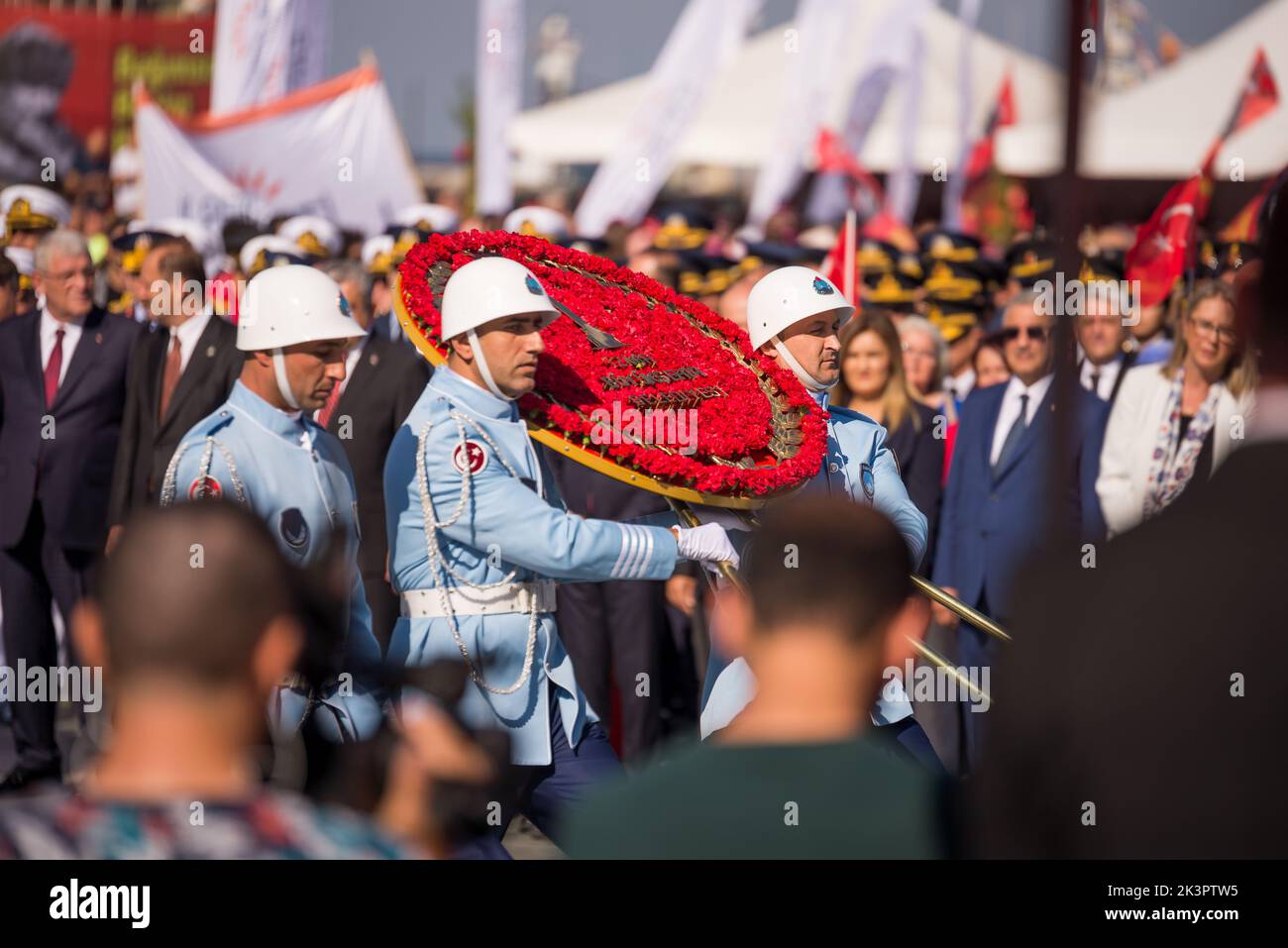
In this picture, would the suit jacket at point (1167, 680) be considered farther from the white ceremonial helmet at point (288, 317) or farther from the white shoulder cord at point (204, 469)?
the white ceremonial helmet at point (288, 317)

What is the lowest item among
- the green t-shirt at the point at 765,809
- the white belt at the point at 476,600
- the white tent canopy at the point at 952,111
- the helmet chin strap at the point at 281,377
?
the green t-shirt at the point at 765,809

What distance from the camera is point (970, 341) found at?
10.7 metres

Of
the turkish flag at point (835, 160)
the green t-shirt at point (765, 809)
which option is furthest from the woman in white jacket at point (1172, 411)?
the turkish flag at point (835, 160)

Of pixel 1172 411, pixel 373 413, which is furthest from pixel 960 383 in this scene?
pixel 373 413

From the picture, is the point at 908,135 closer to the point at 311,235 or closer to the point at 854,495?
the point at 311,235

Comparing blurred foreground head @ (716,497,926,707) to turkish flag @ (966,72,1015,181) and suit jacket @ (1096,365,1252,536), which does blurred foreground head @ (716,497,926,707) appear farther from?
turkish flag @ (966,72,1015,181)

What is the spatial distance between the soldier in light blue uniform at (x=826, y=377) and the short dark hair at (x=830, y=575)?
251cm

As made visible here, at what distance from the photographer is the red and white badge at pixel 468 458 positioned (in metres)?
4.83

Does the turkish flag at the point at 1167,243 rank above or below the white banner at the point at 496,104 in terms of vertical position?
below

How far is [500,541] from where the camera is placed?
4.81 metres

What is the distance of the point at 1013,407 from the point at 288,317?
400cm

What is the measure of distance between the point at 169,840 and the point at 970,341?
8.82 meters
